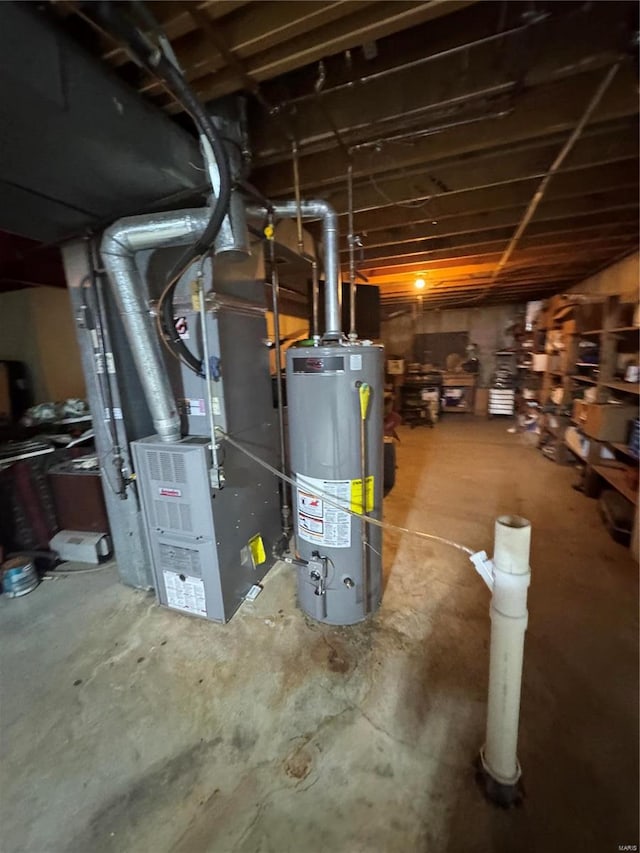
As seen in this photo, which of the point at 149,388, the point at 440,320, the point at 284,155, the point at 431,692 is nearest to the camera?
the point at 431,692

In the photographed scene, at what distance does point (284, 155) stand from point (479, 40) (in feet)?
2.95

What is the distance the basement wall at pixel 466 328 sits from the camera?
688 centimetres

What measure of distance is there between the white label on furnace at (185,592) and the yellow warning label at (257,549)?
1.11ft

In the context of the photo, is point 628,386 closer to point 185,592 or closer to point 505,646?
point 505,646

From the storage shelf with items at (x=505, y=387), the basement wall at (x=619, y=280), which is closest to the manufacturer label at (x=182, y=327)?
the basement wall at (x=619, y=280)

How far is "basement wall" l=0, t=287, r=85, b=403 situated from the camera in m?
3.58

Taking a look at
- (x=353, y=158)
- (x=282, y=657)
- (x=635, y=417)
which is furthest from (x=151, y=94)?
(x=635, y=417)

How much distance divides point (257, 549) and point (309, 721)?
2.99 ft

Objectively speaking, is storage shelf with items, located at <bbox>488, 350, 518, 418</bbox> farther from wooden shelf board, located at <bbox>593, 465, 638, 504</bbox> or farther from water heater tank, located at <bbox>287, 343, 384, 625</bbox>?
water heater tank, located at <bbox>287, 343, 384, 625</bbox>

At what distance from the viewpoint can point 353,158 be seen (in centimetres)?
155

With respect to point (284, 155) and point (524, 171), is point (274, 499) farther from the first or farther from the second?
point (524, 171)

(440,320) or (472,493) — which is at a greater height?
(440,320)

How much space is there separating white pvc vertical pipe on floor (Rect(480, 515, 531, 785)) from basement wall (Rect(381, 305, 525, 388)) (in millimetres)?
6606

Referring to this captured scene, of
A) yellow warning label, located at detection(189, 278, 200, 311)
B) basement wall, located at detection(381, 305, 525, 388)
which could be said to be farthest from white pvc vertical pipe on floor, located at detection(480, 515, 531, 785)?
basement wall, located at detection(381, 305, 525, 388)
